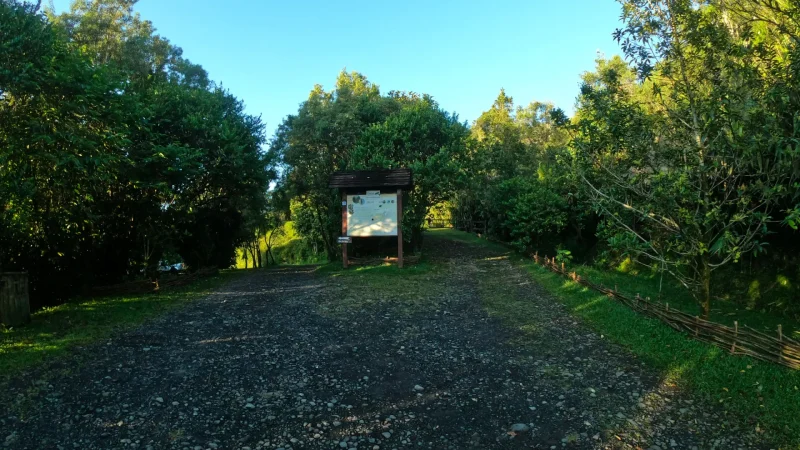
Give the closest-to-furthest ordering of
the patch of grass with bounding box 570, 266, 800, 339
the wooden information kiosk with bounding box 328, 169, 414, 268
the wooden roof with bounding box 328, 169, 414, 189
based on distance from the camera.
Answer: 1. the patch of grass with bounding box 570, 266, 800, 339
2. the wooden roof with bounding box 328, 169, 414, 189
3. the wooden information kiosk with bounding box 328, 169, 414, 268

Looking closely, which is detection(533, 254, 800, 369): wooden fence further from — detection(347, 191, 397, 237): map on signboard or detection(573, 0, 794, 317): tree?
detection(347, 191, 397, 237): map on signboard

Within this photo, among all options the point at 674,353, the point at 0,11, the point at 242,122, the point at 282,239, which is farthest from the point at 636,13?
the point at 282,239

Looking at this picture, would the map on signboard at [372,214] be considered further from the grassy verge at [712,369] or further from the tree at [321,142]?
the grassy verge at [712,369]

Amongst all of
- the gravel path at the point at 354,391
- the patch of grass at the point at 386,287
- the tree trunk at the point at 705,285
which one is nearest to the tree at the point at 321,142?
the patch of grass at the point at 386,287

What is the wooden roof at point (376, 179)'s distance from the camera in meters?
16.0

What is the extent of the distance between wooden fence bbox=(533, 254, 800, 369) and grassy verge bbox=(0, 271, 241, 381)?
10237mm

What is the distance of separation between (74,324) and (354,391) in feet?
21.3

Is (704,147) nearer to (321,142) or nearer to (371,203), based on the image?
(371,203)

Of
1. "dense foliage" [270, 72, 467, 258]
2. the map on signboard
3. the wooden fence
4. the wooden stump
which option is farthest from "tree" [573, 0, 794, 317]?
the wooden stump

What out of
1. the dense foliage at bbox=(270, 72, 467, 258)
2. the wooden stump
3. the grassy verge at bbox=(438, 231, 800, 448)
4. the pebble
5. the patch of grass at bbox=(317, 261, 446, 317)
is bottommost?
the pebble

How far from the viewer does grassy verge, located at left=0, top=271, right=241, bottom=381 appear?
715cm

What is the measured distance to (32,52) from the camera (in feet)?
26.8

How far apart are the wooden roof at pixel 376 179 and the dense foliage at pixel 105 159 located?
103 inches

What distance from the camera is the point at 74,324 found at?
29.9 ft
